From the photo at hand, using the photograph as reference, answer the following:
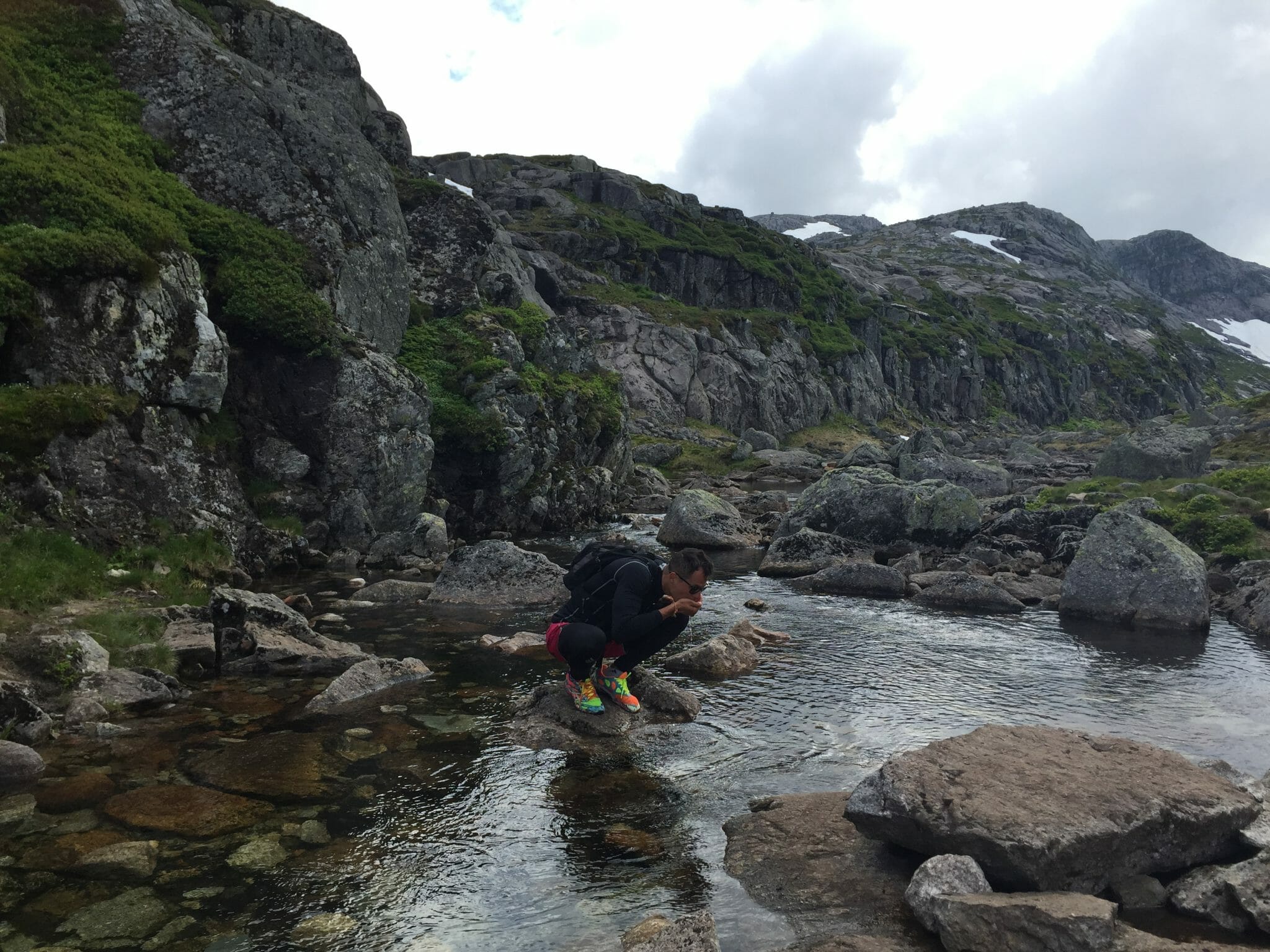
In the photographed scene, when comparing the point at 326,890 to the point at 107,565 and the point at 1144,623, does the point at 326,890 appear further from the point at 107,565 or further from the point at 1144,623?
the point at 1144,623

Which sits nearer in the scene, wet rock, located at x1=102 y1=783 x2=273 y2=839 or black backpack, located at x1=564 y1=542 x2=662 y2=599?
wet rock, located at x1=102 y1=783 x2=273 y2=839

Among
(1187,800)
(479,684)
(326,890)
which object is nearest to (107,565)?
(479,684)

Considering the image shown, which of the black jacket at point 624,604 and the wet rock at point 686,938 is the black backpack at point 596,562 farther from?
the wet rock at point 686,938

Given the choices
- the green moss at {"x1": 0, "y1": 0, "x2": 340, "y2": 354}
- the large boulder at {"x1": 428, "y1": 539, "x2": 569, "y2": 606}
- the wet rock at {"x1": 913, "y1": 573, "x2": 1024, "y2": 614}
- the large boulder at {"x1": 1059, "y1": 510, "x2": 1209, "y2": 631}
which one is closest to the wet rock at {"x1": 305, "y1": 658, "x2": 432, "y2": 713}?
the large boulder at {"x1": 428, "y1": 539, "x2": 569, "y2": 606}

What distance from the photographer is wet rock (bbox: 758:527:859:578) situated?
27.0 meters

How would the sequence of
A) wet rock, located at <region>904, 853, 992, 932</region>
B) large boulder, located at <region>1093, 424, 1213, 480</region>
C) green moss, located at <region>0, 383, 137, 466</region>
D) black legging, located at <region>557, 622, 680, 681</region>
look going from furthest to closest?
large boulder, located at <region>1093, 424, 1213, 480</region>, green moss, located at <region>0, 383, 137, 466</region>, black legging, located at <region>557, 622, 680, 681</region>, wet rock, located at <region>904, 853, 992, 932</region>

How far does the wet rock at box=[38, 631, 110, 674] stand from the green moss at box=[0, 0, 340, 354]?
35.6ft

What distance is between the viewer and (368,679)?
12.5 m

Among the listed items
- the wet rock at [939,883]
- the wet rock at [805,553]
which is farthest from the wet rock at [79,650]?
the wet rock at [805,553]

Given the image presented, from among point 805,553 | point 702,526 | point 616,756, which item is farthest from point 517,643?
point 702,526

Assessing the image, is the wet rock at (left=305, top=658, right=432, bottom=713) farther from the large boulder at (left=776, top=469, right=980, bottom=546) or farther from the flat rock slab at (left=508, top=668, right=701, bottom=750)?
the large boulder at (left=776, top=469, right=980, bottom=546)

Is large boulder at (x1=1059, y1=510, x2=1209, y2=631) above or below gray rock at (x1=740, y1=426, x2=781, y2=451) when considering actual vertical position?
below

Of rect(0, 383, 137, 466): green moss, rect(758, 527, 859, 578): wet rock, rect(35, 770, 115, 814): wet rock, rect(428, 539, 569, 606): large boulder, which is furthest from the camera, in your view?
rect(758, 527, 859, 578): wet rock

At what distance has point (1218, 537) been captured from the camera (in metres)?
26.3
